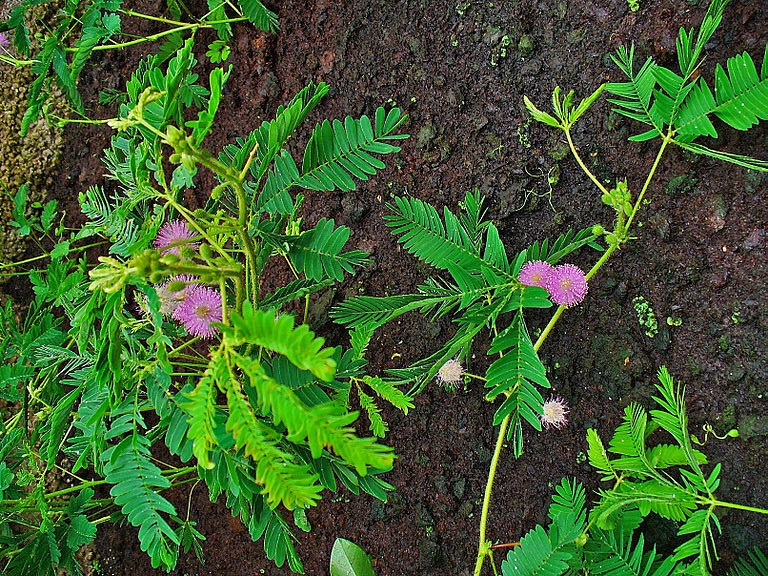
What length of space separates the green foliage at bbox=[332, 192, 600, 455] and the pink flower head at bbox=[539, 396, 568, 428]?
0.38 ft

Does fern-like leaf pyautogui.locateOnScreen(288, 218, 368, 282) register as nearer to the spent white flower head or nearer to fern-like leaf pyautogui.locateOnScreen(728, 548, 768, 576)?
the spent white flower head

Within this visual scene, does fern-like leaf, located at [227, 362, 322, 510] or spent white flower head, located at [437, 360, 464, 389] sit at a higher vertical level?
fern-like leaf, located at [227, 362, 322, 510]

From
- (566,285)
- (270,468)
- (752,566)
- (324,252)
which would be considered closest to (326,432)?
(270,468)

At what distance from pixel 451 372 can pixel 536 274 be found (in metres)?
0.26

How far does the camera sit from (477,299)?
1066 millimetres

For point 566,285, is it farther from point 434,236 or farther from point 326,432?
point 326,432

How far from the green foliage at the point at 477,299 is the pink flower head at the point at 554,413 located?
116 mm

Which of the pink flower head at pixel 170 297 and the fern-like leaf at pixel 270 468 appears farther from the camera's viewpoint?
the pink flower head at pixel 170 297

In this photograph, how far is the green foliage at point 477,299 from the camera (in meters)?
0.94

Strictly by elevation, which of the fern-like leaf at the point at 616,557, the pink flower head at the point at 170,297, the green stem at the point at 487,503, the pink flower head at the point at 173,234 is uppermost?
the pink flower head at the point at 173,234

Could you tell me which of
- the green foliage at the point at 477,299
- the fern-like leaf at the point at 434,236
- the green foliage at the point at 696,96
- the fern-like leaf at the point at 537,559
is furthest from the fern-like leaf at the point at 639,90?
the fern-like leaf at the point at 537,559

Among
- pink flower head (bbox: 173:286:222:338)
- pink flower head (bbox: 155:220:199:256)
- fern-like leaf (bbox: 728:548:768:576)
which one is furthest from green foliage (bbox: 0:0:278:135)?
fern-like leaf (bbox: 728:548:768:576)

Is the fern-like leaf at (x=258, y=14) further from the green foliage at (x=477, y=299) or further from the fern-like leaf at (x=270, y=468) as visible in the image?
the fern-like leaf at (x=270, y=468)

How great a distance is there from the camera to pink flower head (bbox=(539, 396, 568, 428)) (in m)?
1.16
